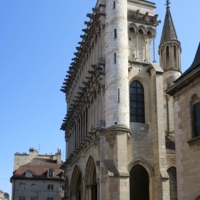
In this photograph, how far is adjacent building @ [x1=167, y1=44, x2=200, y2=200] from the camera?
646 inches

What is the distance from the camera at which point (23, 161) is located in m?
59.1

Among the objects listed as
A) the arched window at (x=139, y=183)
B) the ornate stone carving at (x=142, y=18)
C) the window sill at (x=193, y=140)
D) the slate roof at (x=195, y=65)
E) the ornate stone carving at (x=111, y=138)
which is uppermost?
the ornate stone carving at (x=142, y=18)

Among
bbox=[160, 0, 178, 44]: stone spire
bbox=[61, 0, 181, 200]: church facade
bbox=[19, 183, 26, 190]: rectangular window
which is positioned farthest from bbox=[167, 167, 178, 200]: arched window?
bbox=[19, 183, 26, 190]: rectangular window

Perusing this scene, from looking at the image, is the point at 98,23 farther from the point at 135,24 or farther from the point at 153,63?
the point at 153,63

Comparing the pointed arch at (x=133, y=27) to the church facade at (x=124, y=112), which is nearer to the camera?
the church facade at (x=124, y=112)

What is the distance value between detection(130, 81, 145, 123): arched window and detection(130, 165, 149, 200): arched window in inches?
135

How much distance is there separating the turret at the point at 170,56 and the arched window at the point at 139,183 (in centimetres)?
1118

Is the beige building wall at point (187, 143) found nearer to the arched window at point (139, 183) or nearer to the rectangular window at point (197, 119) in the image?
the rectangular window at point (197, 119)

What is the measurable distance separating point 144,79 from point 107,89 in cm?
327

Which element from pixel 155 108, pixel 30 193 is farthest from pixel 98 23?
pixel 30 193

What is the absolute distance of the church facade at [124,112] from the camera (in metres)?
27.1

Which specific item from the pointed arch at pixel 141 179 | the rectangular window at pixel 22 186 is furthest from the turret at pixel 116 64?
the rectangular window at pixel 22 186

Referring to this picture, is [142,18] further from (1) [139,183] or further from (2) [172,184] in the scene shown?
(2) [172,184]

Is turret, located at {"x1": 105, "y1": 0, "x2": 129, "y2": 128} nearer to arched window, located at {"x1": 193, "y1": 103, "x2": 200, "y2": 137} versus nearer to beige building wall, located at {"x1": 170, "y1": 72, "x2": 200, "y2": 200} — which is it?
beige building wall, located at {"x1": 170, "y1": 72, "x2": 200, "y2": 200}
